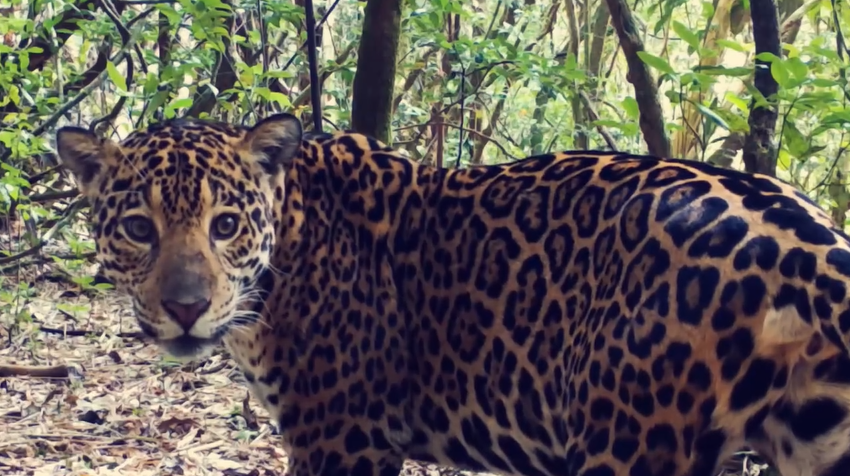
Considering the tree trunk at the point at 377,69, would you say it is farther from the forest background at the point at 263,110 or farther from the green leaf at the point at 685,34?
the green leaf at the point at 685,34

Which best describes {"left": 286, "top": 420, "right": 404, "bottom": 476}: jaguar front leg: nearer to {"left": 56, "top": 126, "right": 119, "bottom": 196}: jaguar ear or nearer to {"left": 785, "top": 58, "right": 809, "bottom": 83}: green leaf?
{"left": 56, "top": 126, "right": 119, "bottom": 196}: jaguar ear

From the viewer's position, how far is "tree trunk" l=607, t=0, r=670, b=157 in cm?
515

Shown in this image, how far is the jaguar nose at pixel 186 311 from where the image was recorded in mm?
3527

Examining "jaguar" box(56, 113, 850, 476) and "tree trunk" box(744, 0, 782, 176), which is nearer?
"jaguar" box(56, 113, 850, 476)

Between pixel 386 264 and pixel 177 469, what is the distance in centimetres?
216

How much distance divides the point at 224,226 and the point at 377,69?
171 cm

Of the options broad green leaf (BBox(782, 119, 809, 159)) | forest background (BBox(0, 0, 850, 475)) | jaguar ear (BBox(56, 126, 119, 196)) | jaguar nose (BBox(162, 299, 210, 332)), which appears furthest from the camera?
forest background (BBox(0, 0, 850, 475))

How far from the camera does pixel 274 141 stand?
388 centimetres

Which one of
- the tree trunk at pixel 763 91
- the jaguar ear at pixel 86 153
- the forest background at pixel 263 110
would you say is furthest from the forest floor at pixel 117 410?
the jaguar ear at pixel 86 153

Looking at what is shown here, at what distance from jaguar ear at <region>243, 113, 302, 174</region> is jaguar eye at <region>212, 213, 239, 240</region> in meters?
0.27

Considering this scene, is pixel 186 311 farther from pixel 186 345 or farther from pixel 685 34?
pixel 685 34

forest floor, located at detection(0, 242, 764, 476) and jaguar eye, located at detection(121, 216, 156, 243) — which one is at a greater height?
jaguar eye, located at detection(121, 216, 156, 243)

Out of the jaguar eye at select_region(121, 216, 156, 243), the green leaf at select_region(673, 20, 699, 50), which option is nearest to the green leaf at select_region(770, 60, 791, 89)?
the green leaf at select_region(673, 20, 699, 50)

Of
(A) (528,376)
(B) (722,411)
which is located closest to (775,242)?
(B) (722,411)
